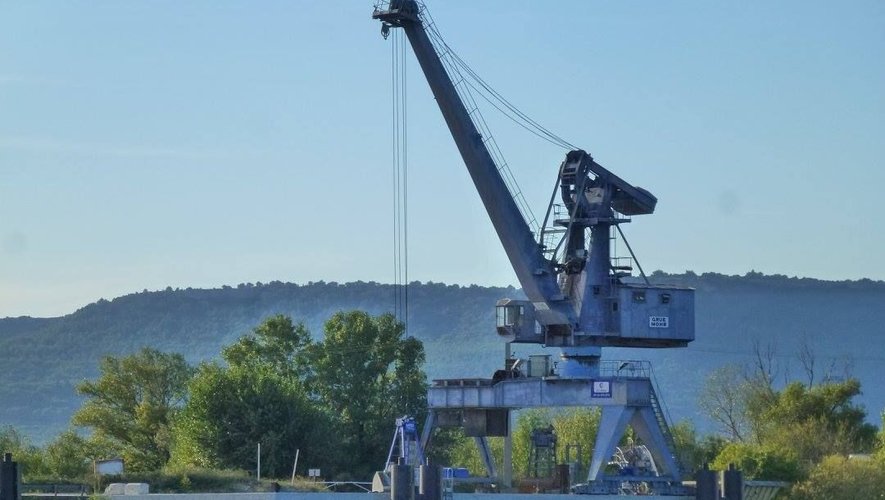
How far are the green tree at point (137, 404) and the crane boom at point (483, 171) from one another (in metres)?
34.9

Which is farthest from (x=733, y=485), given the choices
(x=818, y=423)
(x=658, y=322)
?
(x=818, y=423)

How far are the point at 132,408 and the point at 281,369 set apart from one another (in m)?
9.26

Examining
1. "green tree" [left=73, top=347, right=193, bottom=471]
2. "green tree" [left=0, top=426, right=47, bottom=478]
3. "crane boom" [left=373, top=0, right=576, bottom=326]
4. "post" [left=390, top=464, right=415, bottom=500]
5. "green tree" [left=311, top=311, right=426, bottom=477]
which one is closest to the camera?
"post" [left=390, top=464, right=415, bottom=500]

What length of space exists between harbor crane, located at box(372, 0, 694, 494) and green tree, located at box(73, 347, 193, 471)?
1333 inches

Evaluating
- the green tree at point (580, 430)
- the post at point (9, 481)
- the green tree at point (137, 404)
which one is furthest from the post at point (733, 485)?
the green tree at point (580, 430)

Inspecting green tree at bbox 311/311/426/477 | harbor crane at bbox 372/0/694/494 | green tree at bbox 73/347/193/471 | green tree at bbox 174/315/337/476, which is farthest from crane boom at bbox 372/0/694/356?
green tree at bbox 73/347/193/471

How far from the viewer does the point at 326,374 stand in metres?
112

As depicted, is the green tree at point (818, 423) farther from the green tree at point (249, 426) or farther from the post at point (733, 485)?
the post at point (733, 485)

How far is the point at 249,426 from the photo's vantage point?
313 feet

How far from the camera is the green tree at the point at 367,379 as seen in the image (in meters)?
106

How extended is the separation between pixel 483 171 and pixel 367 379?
3231 cm

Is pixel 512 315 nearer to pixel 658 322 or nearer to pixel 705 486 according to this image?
pixel 658 322

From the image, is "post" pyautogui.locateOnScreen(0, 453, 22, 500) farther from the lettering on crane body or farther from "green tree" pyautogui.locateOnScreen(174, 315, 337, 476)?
the lettering on crane body

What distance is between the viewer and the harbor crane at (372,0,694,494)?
80.5 m
